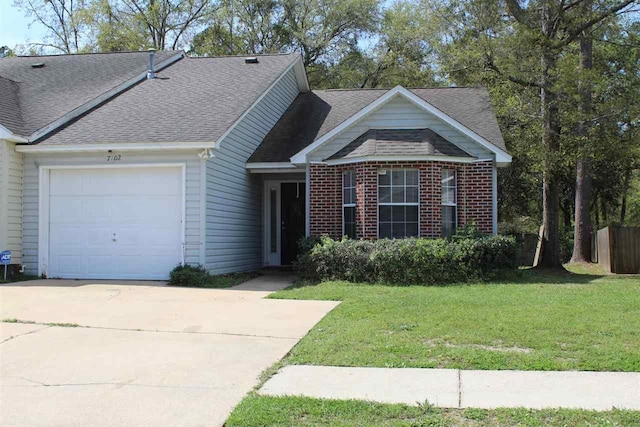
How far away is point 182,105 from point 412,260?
6.83 metres

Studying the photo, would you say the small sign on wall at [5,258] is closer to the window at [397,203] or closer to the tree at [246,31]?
the window at [397,203]

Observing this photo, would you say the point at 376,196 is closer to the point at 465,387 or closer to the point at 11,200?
the point at 11,200

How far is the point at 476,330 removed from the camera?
270 inches

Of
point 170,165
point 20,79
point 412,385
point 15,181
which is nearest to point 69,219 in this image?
point 15,181

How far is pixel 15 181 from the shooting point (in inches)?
512

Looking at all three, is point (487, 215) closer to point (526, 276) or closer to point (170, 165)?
point (526, 276)

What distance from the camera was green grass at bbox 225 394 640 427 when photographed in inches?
160

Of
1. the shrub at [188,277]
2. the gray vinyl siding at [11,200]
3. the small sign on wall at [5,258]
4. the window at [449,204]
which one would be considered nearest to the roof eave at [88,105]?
the gray vinyl siding at [11,200]

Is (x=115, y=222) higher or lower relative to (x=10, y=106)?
lower

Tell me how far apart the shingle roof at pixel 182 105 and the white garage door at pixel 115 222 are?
2.68ft

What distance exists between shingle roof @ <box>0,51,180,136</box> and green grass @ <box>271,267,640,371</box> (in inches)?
312

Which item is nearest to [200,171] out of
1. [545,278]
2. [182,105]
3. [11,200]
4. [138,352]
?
[182,105]

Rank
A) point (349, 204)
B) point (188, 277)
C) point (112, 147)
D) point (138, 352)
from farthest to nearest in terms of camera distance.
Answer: point (349, 204) < point (112, 147) < point (188, 277) < point (138, 352)

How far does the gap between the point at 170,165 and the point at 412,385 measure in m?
9.06
